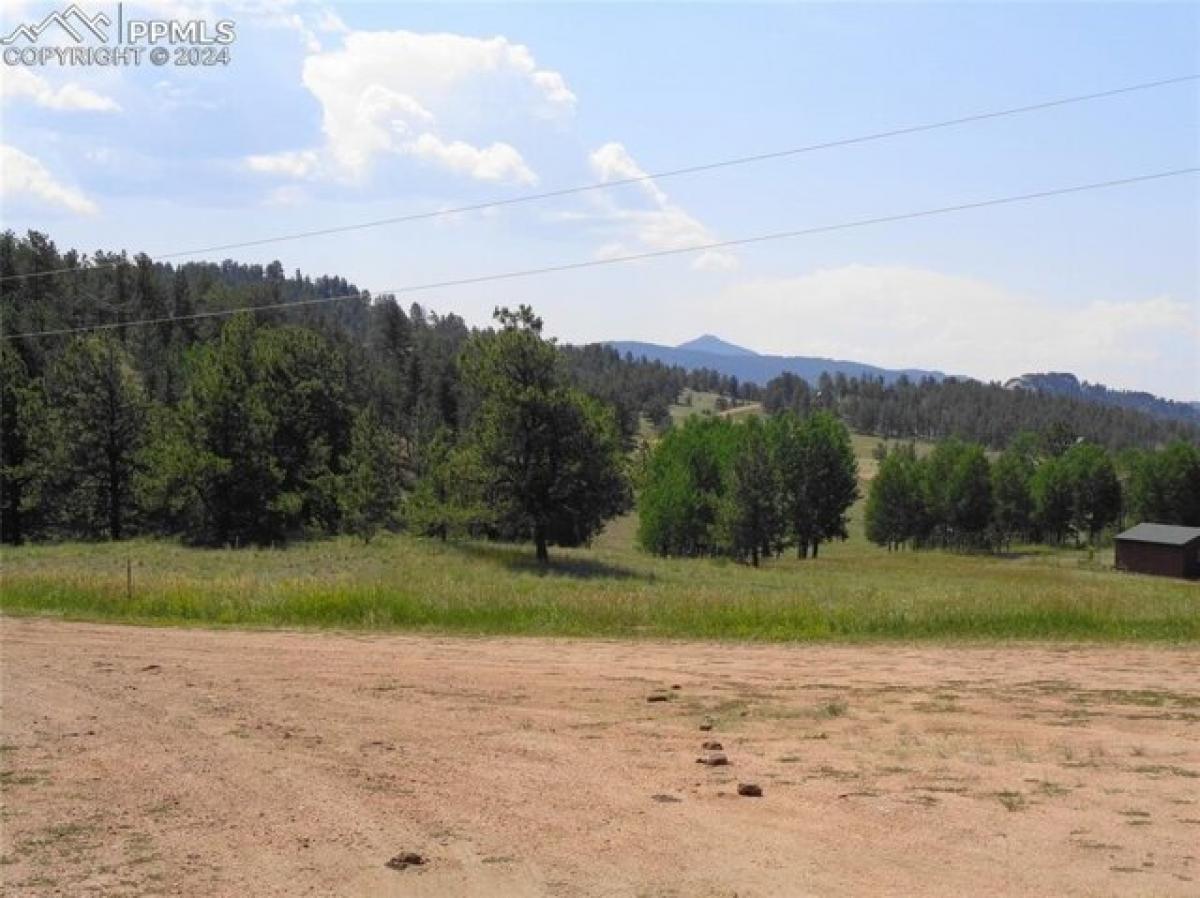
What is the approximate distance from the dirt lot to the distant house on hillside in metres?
69.9

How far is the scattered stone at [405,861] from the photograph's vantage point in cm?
770

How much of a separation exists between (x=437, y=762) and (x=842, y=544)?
395ft

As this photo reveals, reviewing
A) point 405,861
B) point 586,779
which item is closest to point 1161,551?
point 586,779

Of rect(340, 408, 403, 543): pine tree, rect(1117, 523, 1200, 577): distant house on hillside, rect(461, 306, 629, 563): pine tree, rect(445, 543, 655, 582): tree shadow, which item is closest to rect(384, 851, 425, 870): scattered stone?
rect(445, 543, 655, 582): tree shadow

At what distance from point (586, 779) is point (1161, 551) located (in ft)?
265

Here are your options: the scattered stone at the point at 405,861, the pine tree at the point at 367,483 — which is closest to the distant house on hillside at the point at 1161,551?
the pine tree at the point at 367,483

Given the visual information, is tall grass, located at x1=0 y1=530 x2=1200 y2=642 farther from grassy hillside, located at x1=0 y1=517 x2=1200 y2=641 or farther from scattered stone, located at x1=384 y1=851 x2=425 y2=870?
scattered stone, located at x1=384 y1=851 x2=425 y2=870

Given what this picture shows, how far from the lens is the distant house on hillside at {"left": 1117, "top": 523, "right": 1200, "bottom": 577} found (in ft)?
254

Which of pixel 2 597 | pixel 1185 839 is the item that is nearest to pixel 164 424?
pixel 2 597

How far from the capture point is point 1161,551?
7875 cm

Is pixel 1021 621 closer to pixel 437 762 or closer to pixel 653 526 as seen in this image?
pixel 437 762

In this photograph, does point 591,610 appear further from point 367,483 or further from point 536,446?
point 367,483

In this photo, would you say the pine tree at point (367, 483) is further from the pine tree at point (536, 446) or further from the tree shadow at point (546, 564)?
the pine tree at point (536, 446)

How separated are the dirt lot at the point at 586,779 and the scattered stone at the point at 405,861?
75mm
